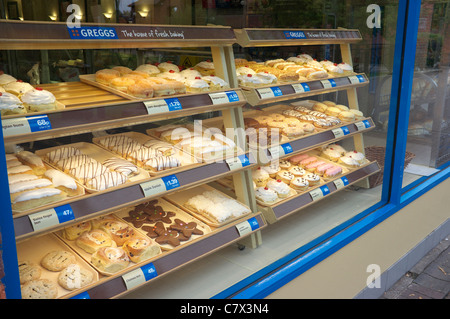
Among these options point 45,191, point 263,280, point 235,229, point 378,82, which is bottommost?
point 263,280

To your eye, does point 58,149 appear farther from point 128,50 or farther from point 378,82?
point 378,82

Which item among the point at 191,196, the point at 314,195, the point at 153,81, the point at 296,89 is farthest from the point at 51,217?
the point at 314,195

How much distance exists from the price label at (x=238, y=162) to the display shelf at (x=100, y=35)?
71 cm

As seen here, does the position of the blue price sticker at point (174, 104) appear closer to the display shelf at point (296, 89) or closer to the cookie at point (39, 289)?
the display shelf at point (296, 89)

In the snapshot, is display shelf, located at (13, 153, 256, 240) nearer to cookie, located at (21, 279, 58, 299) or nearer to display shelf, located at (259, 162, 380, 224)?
cookie, located at (21, 279, 58, 299)

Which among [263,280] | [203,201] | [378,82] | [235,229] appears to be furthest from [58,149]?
[378,82]

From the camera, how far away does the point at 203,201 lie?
2.89 m

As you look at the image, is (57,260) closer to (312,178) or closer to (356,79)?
(312,178)

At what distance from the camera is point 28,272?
2.12 metres

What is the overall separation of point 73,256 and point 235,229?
0.96m

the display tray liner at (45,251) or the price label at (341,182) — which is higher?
the display tray liner at (45,251)

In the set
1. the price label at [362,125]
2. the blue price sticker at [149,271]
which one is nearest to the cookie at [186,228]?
the blue price sticker at [149,271]

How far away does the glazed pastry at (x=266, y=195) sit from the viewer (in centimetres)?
310

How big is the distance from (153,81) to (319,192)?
1.64 m
